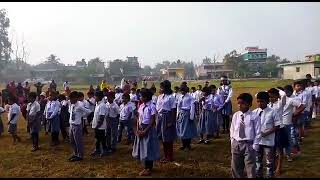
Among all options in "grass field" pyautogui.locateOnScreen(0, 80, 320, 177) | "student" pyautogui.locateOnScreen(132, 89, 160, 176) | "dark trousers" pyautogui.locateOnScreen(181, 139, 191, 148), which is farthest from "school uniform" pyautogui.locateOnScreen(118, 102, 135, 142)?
"student" pyautogui.locateOnScreen(132, 89, 160, 176)

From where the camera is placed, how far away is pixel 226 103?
12.9 meters

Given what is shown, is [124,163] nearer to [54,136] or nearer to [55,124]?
[55,124]

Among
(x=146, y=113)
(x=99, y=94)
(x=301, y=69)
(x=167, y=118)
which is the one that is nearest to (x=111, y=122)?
(x=99, y=94)

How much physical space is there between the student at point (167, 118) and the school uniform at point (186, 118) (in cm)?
106

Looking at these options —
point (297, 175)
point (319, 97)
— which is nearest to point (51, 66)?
point (319, 97)

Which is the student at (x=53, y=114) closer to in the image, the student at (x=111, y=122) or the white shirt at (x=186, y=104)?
the student at (x=111, y=122)

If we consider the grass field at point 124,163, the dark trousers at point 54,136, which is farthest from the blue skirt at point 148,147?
the dark trousers at point 54,136

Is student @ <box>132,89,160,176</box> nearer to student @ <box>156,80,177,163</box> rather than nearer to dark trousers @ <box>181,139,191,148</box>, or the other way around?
student @ <box>156,80,177,163</box>

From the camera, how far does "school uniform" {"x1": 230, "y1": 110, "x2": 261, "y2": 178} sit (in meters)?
6.14

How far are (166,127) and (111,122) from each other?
210 cm

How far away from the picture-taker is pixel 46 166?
30.5 feet

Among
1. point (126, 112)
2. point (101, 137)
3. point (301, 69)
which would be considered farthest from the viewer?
point (301, 69)

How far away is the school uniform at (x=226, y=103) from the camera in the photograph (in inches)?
513

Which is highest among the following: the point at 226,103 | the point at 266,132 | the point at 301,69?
the point at 301,69
